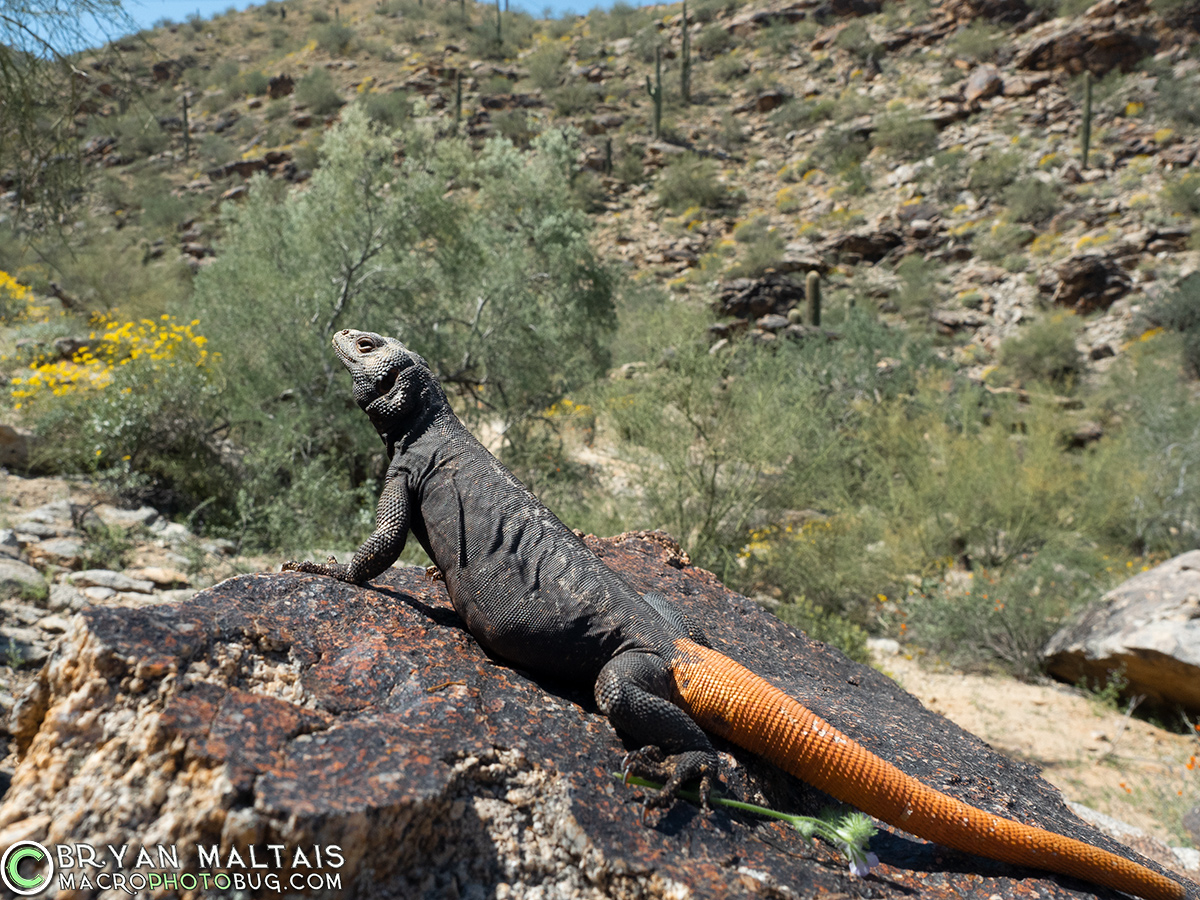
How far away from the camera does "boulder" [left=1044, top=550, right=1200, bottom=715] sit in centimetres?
723

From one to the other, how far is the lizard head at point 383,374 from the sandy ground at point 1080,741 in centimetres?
609

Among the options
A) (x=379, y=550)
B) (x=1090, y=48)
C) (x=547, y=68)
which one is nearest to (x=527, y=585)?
(x=379, y=550)

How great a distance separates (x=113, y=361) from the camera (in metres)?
9.78

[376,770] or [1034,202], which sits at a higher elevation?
[1034,202]

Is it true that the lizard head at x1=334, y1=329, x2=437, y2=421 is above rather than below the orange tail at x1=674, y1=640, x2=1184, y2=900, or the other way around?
above

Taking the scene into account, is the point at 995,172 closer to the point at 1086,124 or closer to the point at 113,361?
the point at 1086,124

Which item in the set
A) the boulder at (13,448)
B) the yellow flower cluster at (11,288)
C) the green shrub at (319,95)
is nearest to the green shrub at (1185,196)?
the boulder at (13,448)

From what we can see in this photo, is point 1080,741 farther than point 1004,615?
No

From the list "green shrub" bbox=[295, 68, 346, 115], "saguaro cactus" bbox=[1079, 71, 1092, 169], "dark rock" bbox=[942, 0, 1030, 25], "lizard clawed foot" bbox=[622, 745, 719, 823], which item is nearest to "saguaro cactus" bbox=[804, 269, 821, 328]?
"saguaro cactus" bbox=[1079, 71, 1092, 169]

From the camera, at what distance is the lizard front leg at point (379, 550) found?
9.83 ft

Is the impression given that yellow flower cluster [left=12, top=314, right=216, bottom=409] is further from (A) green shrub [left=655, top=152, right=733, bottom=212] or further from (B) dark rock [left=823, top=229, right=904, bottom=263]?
(A) green shrub [left=655, top=152, right=733, bottom=212]

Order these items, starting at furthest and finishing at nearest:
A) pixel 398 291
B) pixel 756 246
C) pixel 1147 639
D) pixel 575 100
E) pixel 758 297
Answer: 1. pixel 575 100
2. pixel 756 246
3. pixel 758 297
4. pixel 398 291
5. pixel 1147 639

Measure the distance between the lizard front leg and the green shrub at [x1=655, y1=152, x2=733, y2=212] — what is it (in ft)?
101

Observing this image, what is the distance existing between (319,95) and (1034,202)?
110 ft
